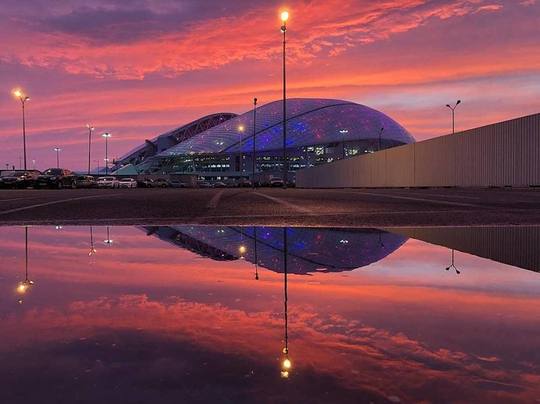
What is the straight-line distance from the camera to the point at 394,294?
4215mm

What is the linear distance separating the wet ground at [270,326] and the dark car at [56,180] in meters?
56.5

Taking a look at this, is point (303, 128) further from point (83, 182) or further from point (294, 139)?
point (83, 182)

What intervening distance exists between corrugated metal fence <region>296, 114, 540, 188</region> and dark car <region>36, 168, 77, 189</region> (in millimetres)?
32506

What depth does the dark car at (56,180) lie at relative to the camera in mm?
59562

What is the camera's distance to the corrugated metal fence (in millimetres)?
32628

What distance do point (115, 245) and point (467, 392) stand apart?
5.79 metres

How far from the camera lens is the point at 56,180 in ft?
199

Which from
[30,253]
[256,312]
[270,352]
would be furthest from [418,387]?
[30,253]

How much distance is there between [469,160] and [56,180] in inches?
1641

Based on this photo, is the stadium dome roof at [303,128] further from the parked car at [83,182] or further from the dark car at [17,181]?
the dark car at [17,181]

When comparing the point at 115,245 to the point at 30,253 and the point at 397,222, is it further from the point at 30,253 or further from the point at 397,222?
the point at 397,222

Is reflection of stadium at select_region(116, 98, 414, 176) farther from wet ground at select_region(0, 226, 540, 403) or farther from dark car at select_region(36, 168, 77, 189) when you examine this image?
wet ground at select_region(0, 226, 540, 403)

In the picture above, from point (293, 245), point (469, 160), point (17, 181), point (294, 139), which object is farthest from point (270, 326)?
point (294, 139)

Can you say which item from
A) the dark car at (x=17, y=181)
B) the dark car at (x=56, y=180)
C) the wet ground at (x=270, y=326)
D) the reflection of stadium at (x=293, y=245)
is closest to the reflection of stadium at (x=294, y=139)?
the dark car at (x=56, y=180)
